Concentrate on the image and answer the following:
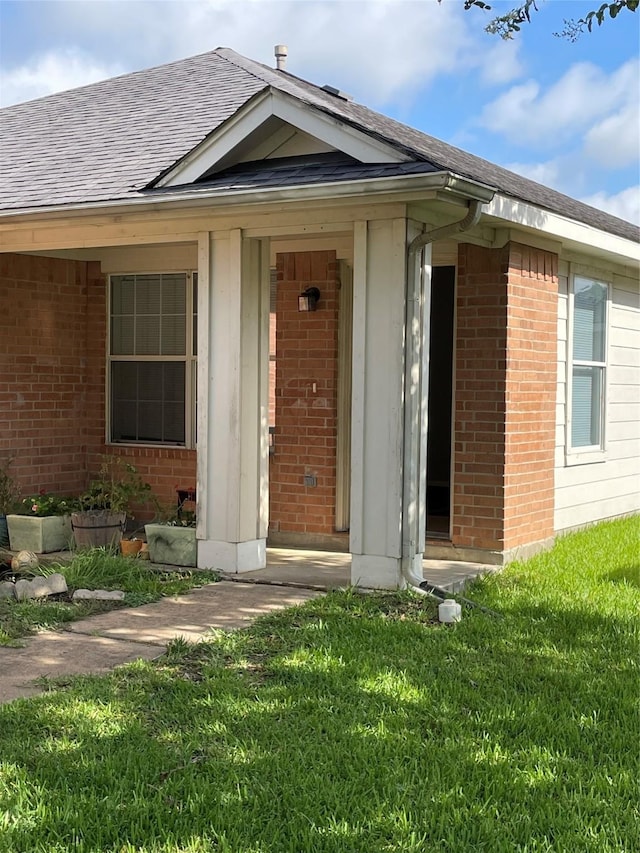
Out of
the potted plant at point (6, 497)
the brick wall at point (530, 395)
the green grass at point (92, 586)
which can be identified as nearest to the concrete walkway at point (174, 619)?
the green grass at point (92, 586)

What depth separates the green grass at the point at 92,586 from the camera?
6.77 m

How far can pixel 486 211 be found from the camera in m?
8.01

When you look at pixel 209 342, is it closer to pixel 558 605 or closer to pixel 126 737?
pixel 558 605

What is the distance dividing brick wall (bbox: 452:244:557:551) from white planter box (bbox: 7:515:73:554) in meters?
3.58

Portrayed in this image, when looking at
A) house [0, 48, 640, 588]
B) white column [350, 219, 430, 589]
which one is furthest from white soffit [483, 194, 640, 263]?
white column [350, 219, 430, 589]

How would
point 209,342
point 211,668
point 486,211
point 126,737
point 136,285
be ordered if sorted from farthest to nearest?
point 136,285, point 209,342, point 486,211, point 211,668, point 126,737

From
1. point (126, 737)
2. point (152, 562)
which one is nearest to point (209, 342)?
point (152, 562)

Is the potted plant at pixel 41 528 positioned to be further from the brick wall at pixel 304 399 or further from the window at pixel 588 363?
the window at pixel 588 363

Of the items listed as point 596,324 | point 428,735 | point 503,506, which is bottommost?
point 428,735

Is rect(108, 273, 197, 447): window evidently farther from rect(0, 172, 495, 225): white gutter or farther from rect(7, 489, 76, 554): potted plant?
rect(0, 172, 495, 225): white gutter

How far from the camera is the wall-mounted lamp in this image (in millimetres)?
9969

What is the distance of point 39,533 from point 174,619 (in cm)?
301

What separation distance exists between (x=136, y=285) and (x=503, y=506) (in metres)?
4.58

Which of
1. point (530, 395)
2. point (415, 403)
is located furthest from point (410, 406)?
point (530, 395)
